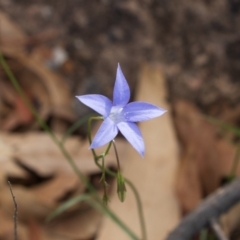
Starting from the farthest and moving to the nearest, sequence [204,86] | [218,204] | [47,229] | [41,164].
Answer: [204,86]
[41,164]
[47,229]
[218,204]

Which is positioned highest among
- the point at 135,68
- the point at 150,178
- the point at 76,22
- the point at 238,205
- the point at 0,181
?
the point at 76,22

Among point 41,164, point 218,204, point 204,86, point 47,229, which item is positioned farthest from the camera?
point 204,86

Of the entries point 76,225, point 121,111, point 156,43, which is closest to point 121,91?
point 121,111

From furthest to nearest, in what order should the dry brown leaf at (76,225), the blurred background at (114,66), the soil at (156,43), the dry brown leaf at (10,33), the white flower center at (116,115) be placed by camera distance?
the dry brown leaf at (10,33)
the soil at (156,43)
the blurred background at (114,66)
the dry brown leaf at (76,225)
the white flower center at (116,115)

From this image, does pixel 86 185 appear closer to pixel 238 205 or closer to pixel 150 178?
pixel 150 178

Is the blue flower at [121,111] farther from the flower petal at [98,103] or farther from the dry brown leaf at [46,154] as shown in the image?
the dry brown leaf at [46,154]

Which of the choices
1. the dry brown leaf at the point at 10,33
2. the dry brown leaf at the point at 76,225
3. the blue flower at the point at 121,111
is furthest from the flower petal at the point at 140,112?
the dry brown leaf at the point at 10,33

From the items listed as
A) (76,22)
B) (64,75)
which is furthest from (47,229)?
(76,22)

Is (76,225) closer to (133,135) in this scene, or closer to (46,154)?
(46,154)
